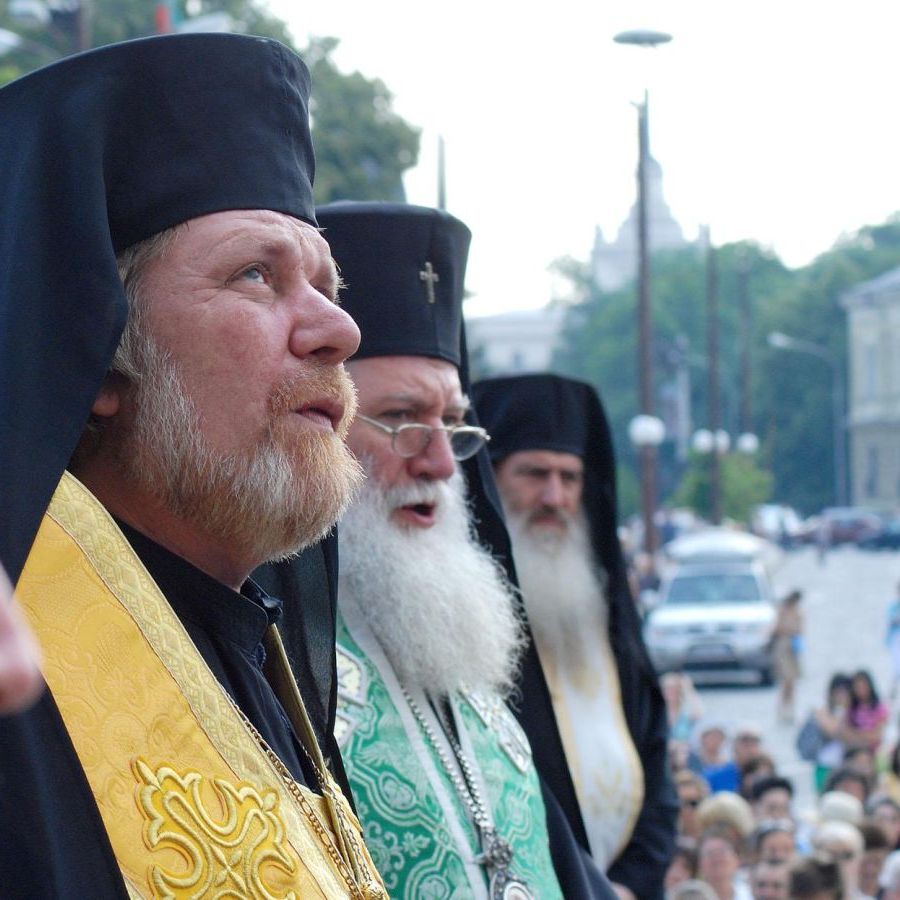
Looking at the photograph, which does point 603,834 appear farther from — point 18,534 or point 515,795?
point 18,534

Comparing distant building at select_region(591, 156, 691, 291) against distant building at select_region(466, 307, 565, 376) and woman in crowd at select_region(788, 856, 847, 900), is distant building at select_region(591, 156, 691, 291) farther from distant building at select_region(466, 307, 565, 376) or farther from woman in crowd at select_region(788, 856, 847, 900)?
woman in crowd at select_region(788, 856, 847, 900)

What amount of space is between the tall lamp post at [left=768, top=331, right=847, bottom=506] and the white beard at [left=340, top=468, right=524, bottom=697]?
7551cm

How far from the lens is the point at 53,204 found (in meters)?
2.31

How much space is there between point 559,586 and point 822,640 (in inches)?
1060

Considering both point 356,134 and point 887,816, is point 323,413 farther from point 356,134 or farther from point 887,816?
point 356,134

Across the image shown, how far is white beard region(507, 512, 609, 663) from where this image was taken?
5879 millimetres

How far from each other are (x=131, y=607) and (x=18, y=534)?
0.76ft

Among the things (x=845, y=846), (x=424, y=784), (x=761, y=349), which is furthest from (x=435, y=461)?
(x=761, y=349)

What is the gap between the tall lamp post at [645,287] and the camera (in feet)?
55.8

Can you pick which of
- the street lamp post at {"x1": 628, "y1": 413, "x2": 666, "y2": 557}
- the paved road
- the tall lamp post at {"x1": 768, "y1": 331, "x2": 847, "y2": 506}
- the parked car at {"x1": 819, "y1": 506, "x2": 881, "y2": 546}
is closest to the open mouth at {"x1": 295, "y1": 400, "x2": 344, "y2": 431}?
the paved road

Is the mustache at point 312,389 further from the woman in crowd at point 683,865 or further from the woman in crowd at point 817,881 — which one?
the woman in crowd at point 683,865

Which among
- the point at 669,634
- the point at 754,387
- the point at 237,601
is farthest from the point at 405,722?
the point at 754,387

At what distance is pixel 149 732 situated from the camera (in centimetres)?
219

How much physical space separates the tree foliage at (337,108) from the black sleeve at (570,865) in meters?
30.3
